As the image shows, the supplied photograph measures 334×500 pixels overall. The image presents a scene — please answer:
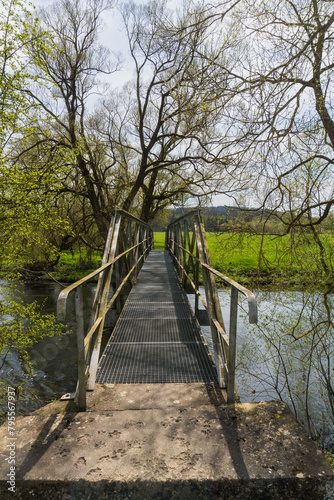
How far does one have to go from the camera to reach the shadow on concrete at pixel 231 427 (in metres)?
1.47

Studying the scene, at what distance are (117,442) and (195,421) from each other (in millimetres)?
446

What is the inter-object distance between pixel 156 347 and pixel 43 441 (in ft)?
5.73

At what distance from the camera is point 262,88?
3.96 meters

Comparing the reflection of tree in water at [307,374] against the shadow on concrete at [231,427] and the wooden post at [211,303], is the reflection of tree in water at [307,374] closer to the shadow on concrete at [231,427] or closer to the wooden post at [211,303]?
the wooden post at [211,303]

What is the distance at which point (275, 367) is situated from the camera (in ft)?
18.5

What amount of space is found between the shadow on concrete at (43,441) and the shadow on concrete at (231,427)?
33.9 inches

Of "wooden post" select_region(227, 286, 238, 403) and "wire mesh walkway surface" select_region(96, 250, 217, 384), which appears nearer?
"wooden post" select_region(227, 286, 238, 403)

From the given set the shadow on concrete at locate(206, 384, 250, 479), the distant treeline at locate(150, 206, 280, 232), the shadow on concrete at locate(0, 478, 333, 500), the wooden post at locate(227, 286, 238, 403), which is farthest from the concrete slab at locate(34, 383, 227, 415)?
the distant treeline at locate(150, 206, 280, 232)

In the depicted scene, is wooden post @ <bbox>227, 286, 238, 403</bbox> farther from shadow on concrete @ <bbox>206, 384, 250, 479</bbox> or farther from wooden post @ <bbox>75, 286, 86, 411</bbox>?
wooden post @ <bbox>75, 286, 86, 411</bbox>

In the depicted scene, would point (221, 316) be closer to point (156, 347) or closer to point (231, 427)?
point (156, 347)

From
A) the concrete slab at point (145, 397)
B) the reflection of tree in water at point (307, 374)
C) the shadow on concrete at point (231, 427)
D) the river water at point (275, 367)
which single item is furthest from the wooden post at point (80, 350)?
the reflection of tree in water at point (307, 374)

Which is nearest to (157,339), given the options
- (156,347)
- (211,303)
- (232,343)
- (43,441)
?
(156,347)

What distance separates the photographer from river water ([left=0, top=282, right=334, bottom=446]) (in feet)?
16.3

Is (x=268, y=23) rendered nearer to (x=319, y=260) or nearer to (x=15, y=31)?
(x=319, y=260)
